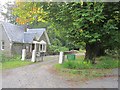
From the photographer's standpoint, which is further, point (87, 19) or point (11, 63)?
point (11, 63)

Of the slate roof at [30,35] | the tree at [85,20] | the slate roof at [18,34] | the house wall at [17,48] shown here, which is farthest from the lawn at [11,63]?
the slate roof at [30,35]

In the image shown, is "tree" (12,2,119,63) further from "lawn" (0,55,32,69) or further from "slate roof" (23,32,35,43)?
"slate roof" (23,32,35,43)

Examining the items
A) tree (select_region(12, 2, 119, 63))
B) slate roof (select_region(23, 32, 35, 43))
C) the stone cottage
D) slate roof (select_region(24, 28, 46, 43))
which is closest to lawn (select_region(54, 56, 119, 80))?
tree (select_region(12, 2, 119, 63))

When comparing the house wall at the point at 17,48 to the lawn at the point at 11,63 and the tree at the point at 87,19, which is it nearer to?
the lawn at the point at 11,63

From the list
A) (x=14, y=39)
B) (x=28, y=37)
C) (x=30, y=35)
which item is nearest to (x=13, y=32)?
(x=14, y=39)

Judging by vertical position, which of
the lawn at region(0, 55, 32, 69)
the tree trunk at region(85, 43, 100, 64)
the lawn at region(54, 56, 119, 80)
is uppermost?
the tree trunk at region(85, 43, 100, 64)

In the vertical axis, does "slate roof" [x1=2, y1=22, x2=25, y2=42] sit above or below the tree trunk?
above

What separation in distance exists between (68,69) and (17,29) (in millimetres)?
21446

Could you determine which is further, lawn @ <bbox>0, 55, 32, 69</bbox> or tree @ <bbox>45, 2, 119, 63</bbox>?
lawn @ <bbox>0, 55, 32, 69</bbox>

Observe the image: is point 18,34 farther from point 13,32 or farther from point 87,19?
point 87,19

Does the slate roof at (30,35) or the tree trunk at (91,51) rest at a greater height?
the slate roof at (30,35)

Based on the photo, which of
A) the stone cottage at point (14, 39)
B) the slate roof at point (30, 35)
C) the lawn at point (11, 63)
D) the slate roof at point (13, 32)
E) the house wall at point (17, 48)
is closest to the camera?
the lawn at point (11, 63)

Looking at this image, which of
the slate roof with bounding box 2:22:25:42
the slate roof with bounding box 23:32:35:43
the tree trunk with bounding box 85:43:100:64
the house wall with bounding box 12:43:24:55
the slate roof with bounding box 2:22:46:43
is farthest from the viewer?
the slate roof with bounding box 23:32:35:43

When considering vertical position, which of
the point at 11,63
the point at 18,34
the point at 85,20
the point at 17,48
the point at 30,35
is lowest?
the point at 11,63
